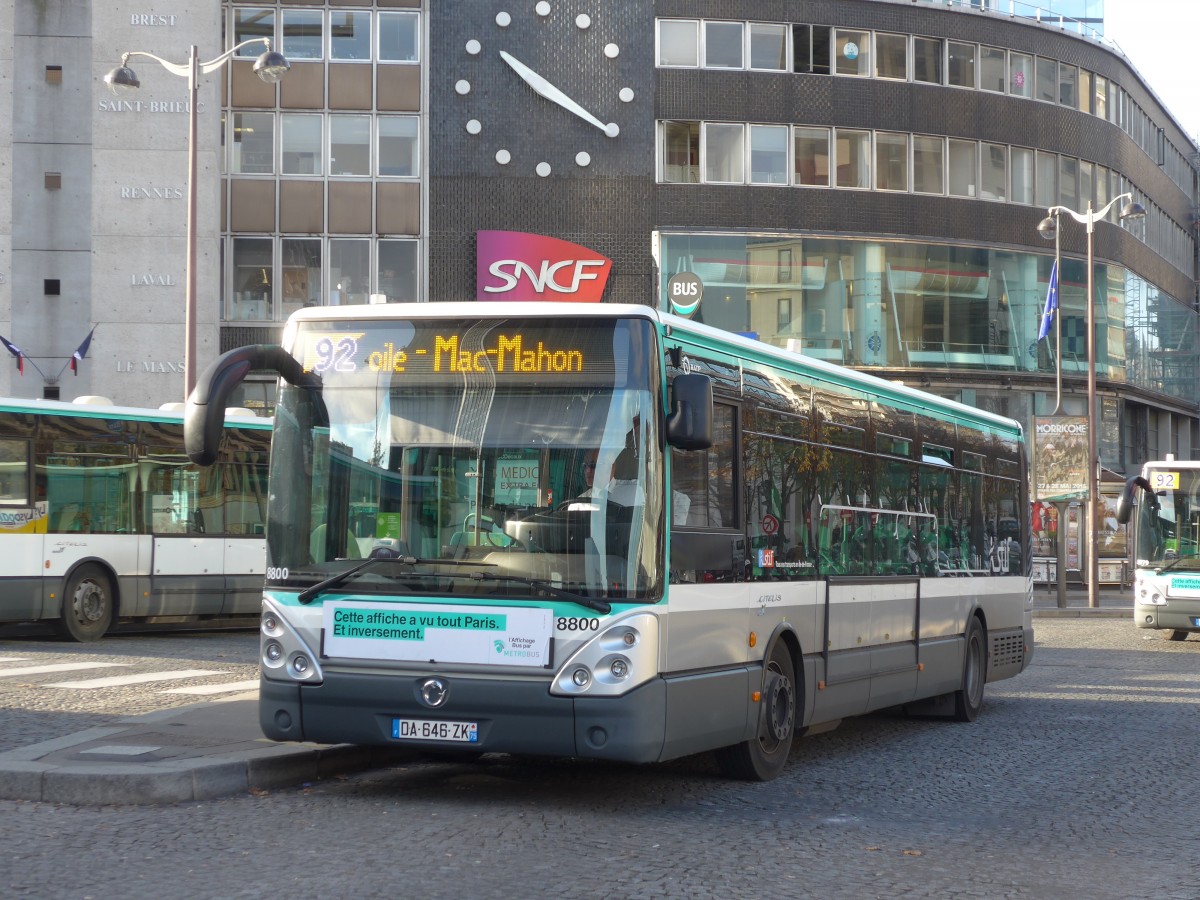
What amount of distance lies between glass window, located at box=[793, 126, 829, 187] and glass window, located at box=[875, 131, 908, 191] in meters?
1.36

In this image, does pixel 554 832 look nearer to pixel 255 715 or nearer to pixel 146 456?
pixel 255 715

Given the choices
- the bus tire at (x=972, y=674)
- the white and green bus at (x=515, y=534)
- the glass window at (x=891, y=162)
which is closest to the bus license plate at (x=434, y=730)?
the white and green bus at (x=515, y=534)

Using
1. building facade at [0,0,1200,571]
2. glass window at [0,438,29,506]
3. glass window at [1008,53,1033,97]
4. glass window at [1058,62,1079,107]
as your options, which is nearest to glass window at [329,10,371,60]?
building facade at [0,0,1200,571]

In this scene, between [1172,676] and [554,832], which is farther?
[1172,676]

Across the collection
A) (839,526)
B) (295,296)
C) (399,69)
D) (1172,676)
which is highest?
(399,69)

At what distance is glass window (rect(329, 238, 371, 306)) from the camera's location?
41344 mm

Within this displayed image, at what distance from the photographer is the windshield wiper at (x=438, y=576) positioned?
9.03 m

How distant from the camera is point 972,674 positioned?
1562 centimetres

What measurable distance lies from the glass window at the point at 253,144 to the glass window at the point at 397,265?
325 cm

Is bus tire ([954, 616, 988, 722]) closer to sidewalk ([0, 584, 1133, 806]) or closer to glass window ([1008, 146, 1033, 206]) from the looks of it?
sidewalk ([0, 584, 1133, 806])

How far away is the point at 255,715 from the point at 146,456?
10260 mm

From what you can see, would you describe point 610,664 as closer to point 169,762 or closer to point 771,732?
point 771,732

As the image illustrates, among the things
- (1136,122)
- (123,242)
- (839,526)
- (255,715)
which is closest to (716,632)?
(839,526)

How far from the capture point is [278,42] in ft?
136
